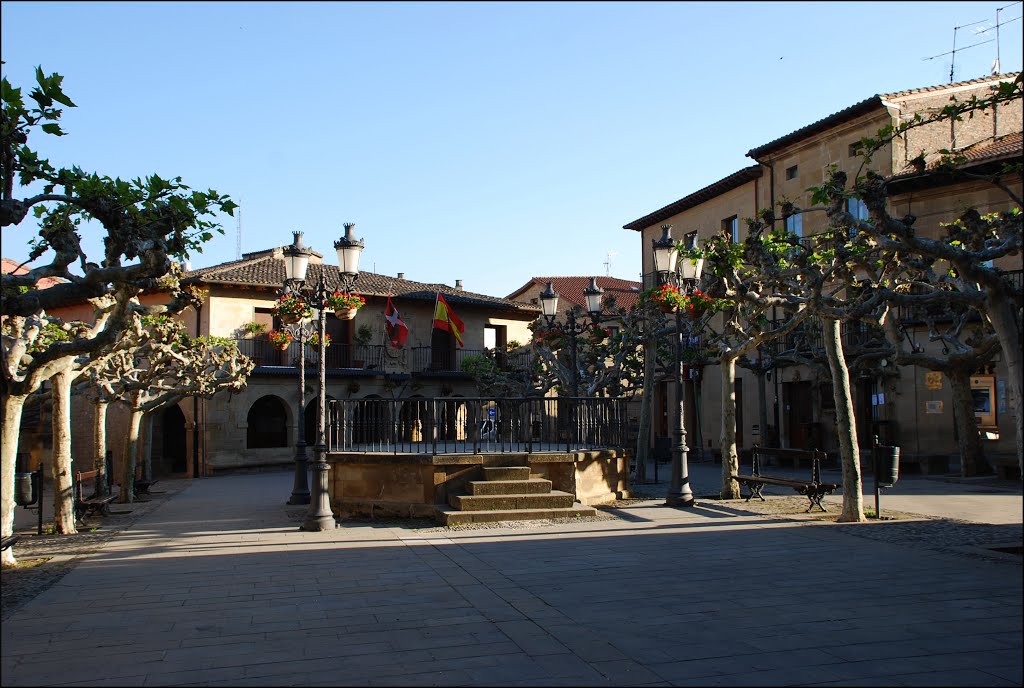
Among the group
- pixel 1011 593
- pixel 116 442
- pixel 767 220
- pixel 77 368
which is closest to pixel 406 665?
pixel 1011 593

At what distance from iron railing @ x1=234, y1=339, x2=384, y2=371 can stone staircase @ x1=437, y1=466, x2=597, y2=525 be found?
2026cm

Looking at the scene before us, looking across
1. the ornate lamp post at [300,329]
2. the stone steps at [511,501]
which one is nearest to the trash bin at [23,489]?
the ornate lamp post at [300,329]

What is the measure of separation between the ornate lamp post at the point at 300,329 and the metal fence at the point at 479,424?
1943mm

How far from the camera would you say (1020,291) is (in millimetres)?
8219

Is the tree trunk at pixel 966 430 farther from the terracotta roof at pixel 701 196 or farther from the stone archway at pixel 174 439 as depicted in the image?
the stone archway at pixel 174 439

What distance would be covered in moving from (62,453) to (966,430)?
19.1m

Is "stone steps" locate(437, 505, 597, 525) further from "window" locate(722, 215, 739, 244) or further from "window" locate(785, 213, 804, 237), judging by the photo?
"window" locate(722, 215, 739, 244)

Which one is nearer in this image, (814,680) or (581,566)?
(814,680)

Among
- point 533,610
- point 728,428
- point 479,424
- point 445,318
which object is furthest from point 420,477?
point 445,318

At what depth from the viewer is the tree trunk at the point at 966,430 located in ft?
63.5

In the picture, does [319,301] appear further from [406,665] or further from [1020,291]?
[1020,291]

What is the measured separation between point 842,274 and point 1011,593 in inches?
212

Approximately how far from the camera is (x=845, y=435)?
12227mm

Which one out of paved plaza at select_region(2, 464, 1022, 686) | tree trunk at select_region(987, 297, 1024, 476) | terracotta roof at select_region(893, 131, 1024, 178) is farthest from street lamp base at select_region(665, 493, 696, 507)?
terracotta roof at select_region(893, 131, 1024, 178)
